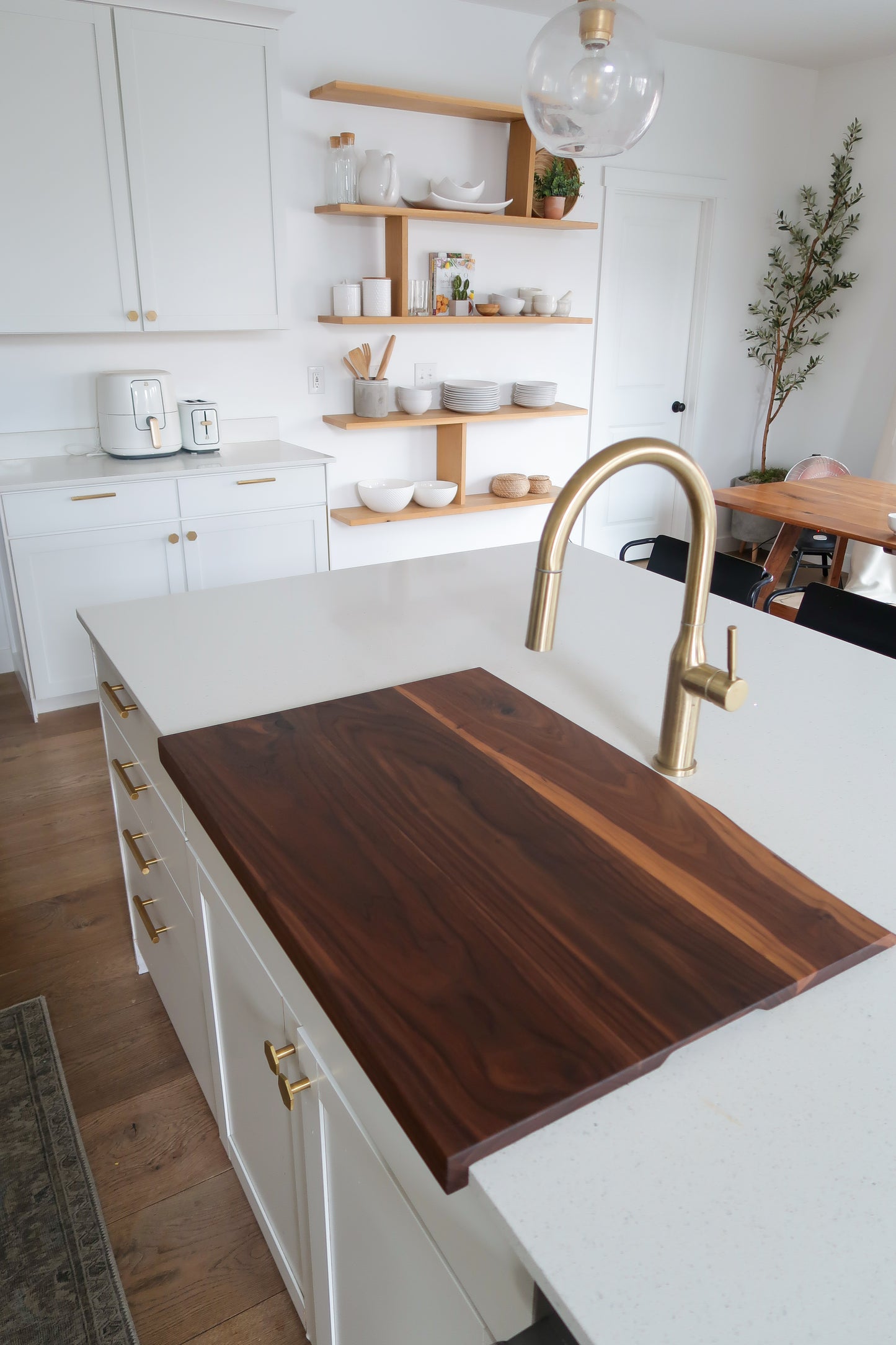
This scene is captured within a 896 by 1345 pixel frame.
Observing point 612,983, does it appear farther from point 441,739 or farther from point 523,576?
point 523,576

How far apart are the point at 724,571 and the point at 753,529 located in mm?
2893

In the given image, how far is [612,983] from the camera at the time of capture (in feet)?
2.46

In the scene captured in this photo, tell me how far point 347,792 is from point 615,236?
432cm

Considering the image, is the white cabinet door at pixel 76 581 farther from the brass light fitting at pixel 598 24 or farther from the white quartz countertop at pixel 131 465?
the brass light fitting at pixel 598 24

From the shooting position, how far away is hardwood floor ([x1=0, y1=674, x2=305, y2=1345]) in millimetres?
1404

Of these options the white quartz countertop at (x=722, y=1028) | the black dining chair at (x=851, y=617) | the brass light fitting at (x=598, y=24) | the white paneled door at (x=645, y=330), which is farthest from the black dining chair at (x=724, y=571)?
the white paneled door at (x=645, y=330)

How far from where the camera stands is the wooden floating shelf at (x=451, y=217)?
11.6 ft

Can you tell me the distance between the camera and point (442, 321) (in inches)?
154

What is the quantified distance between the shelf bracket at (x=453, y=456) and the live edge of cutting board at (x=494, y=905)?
10.0 ft

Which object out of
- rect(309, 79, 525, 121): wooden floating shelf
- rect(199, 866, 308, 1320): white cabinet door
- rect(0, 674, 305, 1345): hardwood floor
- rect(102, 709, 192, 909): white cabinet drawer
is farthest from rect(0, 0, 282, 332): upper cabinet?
rect(199, 866, 308, 1320): white cabinet door

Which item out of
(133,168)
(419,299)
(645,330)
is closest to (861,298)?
(645,330)

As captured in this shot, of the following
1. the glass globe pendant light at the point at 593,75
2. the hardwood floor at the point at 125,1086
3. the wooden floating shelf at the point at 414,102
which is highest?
the wooden floating shelf at the point at 414,102

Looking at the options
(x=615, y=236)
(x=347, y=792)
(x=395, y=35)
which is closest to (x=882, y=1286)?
(x=347, y=792)

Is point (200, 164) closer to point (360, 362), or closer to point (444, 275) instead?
point (360, 362)
